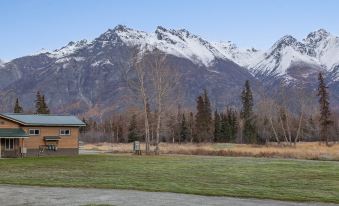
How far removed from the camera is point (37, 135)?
197 feet

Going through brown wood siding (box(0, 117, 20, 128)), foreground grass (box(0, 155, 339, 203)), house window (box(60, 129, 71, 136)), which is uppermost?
brown wood siding (box(0, 117, 20, 128))

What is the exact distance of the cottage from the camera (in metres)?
57.9

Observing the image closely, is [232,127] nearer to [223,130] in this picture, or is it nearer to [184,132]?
[223,130]

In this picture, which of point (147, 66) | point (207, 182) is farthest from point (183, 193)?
point (147, 66)

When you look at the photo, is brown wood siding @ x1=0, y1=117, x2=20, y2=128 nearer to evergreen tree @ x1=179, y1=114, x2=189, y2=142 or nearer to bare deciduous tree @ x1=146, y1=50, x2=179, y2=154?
bare deciduous tree @ x1=146, y1=50, x2=179, y2=154

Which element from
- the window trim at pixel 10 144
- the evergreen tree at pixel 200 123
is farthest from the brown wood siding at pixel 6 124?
the evergreen tree at pixel 200 123

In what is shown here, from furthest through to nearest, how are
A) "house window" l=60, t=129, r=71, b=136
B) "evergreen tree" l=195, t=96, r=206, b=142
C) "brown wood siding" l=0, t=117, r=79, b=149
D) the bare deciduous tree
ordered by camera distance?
"evergreen tree" l=195, t=96, r=206, b=142
the bare deciduous tree
"house window" l=60, t=129, r=71, b=136
"brown wood siding" l=0, t=117, r=79, b=149

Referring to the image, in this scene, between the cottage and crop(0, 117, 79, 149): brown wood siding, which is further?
crop(0, 117, 79, 149): brown wood siding

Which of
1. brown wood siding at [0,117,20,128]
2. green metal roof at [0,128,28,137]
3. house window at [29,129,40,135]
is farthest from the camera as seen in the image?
house window at [29,129,40,135]

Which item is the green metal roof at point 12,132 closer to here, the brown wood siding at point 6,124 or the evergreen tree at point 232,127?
the brown wood siding at point 6,124

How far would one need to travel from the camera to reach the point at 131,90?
65688 mm

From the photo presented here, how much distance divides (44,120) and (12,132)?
518cm

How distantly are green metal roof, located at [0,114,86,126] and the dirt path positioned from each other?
125 feet

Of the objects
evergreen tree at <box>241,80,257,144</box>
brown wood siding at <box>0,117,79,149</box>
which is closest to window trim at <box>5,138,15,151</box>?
brown wood siding at <box>0,117,79,149</box>
